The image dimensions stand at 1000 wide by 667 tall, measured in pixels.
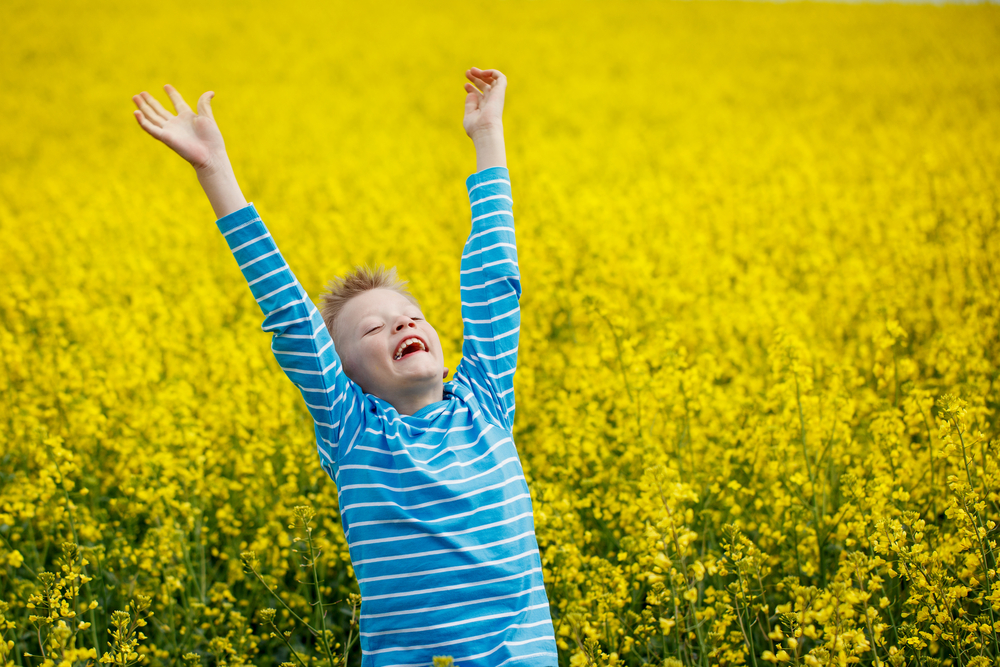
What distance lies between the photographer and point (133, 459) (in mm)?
3062

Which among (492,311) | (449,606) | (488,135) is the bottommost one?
(449,606)

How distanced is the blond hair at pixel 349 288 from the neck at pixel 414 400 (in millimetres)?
280

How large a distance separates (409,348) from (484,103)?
835mm

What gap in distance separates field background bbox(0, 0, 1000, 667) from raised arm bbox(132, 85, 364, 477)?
12.7 inches

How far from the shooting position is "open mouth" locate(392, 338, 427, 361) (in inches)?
77.3

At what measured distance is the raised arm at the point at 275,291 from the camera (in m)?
1.85

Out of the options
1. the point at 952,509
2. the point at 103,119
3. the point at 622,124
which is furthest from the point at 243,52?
the point at 952,509

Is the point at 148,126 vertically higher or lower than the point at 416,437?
higher

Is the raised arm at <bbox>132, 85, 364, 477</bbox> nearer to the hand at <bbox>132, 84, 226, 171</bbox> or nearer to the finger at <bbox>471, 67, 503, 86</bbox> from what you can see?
the hand at <bbox>132, 84, 226, 171</bbox>

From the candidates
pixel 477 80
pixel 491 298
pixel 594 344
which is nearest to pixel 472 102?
pixel 477 80

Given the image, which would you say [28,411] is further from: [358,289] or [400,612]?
[400,612]

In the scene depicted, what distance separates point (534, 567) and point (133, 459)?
2.02 m

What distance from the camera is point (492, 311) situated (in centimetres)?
210

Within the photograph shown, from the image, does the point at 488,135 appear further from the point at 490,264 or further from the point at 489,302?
the point at 489,302
